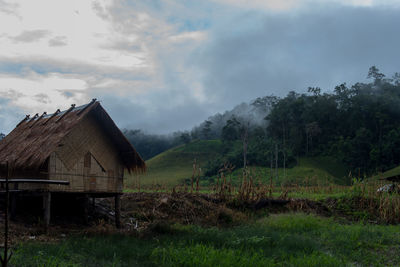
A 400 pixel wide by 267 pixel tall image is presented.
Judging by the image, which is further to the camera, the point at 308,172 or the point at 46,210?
the point at 308,172

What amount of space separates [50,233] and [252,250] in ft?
17.8

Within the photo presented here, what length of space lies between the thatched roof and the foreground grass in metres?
3.38

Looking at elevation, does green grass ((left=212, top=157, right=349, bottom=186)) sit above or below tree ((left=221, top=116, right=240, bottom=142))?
below

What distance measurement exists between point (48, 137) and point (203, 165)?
41.5 metres

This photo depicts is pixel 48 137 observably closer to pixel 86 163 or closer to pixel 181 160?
pixel 86 163

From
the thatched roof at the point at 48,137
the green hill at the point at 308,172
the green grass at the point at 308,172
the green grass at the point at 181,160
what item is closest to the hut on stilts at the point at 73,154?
the thatched roof at the point at 48,137

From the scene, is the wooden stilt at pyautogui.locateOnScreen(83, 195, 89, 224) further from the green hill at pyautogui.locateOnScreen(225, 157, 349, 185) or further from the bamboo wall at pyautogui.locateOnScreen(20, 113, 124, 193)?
the green hill at pyautogui.locateOnScreen(225, 157, 349, 185)

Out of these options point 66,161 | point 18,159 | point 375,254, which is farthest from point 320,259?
point 18,159

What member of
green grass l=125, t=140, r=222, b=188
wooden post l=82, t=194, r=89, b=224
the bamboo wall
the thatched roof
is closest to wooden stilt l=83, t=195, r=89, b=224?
wooden post l=82, t=194, r=89, b=224

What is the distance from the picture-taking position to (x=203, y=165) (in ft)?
174

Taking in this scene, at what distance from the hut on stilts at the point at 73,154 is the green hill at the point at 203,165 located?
21.7m

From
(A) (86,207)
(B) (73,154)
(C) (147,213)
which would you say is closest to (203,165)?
(C) (147,213)

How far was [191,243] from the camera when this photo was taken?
887 cm

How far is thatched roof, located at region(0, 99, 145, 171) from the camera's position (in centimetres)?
1122
